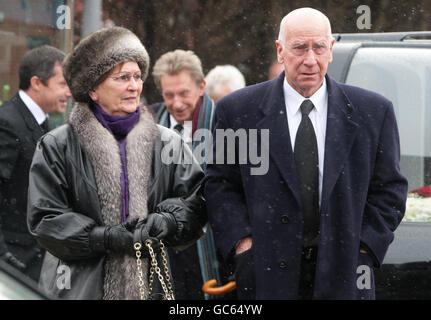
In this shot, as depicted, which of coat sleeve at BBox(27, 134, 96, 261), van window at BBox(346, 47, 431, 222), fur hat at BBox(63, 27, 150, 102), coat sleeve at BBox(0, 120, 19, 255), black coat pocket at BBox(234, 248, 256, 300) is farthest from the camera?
coat sleeve at BBox(0, 120, 19, 255)

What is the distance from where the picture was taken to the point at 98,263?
3.26 m

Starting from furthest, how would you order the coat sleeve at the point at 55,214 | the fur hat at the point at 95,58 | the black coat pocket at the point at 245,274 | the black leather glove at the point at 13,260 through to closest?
the black leather glove at the point at 13,260, the fur hat at the point at 95,58, the black coat pocket at the point at 245,274, the coat sleeve at the point at 55,214

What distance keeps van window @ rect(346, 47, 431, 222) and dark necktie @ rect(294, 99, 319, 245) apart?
3.38 ft

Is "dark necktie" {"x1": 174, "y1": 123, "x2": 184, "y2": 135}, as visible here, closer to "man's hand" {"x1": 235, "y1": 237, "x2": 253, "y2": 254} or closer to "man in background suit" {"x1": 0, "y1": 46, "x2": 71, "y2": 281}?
"man in background suit" {"x1": 0, "y1": 46, "x2": 71, "y2": 281}

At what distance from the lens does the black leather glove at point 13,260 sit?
12.6 ft

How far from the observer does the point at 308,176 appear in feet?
10.6

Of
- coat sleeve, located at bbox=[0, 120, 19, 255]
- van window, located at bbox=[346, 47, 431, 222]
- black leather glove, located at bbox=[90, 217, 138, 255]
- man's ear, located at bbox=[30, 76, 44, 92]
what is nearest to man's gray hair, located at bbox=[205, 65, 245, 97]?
man's ear, located at bbox=[30, 76, 44, 92]

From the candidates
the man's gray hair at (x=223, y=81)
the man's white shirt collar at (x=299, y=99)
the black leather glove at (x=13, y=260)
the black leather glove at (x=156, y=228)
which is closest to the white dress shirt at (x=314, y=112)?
the man's white shirt collar at (x=299, y=99)

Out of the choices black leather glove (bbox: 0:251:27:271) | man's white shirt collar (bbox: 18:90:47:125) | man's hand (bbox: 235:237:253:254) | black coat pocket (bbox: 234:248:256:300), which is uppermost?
man's white shirt collar (bbox: 18:90:47:125)

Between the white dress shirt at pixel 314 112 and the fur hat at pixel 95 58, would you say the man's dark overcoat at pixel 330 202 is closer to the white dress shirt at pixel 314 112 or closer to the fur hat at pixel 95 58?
the white dress shirt at pixel 314 112

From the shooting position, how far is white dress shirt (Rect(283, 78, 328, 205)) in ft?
10.8

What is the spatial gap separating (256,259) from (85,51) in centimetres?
116

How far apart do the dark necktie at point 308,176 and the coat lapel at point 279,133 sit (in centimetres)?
4
